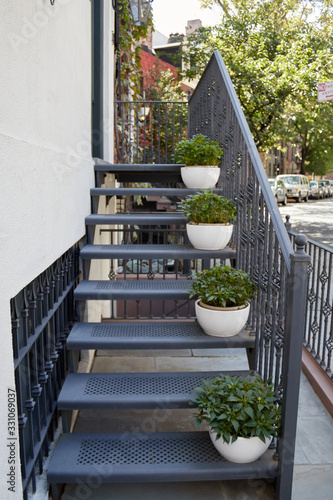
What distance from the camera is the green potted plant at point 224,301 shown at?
2682 millimetres

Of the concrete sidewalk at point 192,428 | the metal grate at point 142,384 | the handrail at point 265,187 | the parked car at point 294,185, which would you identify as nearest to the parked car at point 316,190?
the parked car at point 294,185

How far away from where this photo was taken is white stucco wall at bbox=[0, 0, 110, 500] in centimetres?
164

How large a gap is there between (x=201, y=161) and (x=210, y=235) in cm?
93

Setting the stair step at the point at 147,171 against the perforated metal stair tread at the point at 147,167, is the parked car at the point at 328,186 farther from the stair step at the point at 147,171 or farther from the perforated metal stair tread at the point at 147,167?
the perforated metal stair tread at the point at 147,167

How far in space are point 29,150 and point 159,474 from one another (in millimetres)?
1724

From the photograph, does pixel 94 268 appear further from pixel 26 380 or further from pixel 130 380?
pixel 26 380

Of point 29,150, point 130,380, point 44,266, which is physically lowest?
point 130,380

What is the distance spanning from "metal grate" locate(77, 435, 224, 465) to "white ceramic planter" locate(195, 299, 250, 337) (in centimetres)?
66

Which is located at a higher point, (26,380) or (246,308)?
(246,308)

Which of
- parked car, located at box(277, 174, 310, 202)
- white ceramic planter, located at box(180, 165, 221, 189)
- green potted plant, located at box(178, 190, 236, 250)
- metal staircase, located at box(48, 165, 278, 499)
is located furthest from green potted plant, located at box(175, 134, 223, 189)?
parked car, located at box(277, 174, 310, 202)

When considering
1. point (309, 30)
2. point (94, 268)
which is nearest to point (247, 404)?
point (94, 268)

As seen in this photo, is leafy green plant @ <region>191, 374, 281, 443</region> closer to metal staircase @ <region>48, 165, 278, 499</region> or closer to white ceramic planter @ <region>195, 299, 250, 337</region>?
metal staircase @ <region>48, 165, 278, 499</region>

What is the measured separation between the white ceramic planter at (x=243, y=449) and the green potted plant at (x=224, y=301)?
26.4 inches

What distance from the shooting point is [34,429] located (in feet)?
7.28
